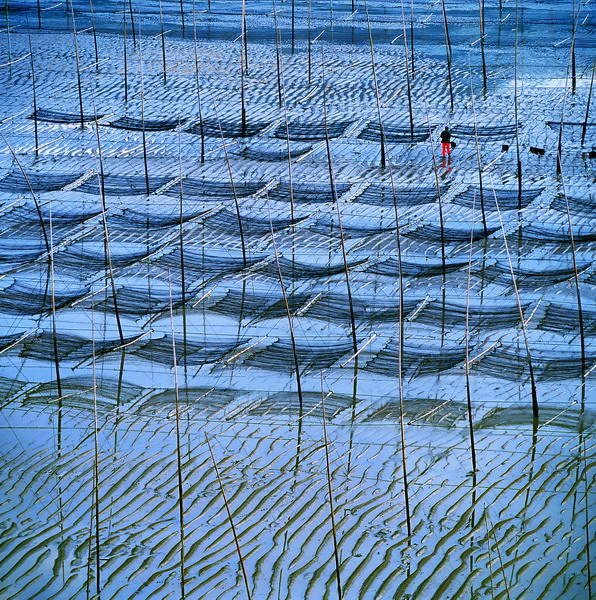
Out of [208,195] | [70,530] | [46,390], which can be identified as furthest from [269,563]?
[208,195]

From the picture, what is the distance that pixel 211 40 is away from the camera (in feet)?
61.5

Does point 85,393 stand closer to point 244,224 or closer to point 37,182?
point 244,224

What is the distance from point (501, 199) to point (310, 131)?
11.0 feet

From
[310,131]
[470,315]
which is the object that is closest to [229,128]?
[310,131]

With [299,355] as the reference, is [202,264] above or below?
above

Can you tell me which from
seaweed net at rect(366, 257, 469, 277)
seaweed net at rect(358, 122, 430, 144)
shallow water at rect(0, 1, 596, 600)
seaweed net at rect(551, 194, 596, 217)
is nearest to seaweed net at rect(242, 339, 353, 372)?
shallow water at rect(0, 1, 596, 600)

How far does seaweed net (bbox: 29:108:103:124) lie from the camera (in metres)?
14.7

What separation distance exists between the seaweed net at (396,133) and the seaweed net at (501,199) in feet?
5.88

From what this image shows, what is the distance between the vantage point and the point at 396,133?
1412cm

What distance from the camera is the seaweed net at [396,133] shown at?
45.2ft

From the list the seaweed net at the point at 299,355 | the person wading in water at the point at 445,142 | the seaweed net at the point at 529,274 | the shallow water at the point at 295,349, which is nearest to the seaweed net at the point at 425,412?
the shallow water at the point at 295,349

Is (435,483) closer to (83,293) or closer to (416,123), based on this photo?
(83,293)

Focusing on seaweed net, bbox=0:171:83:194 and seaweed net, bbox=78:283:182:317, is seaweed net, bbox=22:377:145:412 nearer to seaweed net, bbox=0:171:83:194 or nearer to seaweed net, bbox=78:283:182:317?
seaweed net, bbox=78:283:182:317

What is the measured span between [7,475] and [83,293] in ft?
10.2
